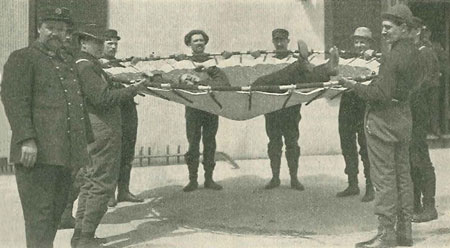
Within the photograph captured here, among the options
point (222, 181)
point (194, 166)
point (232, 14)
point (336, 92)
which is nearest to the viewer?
point (336, 92)

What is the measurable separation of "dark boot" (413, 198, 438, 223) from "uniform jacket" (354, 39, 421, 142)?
1.08m

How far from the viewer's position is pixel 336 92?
→ 5012 millimetres

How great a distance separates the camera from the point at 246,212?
5.77 meters

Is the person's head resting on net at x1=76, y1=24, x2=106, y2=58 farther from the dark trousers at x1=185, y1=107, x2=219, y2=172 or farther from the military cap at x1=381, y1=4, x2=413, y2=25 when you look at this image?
the dark trousers at x1=185, y1=107, x2=219, y2=172

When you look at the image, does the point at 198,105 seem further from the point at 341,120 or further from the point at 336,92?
the point at 341,120

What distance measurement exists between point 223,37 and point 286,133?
247 cm

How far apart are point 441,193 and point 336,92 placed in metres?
2.14

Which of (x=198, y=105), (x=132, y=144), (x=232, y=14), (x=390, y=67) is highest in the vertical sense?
(x=232, y=14)

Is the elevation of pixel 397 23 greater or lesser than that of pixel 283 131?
greater

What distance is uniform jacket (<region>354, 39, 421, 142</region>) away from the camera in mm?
4215

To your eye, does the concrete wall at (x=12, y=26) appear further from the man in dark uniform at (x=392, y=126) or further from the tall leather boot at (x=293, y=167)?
the man in dark uniform at (x=392, y=126)

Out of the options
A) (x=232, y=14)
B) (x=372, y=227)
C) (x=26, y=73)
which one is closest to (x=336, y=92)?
(x=372, y=227)

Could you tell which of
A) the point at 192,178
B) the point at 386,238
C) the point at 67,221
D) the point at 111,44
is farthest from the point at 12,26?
the point at 386,238

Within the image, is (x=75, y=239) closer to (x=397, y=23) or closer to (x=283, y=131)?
(x=397, y=23)
